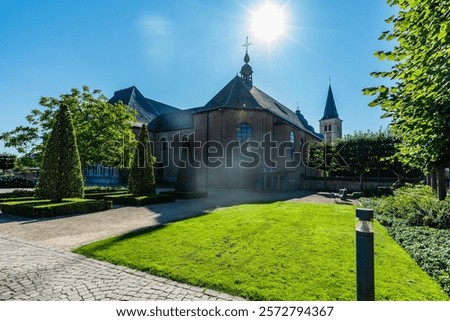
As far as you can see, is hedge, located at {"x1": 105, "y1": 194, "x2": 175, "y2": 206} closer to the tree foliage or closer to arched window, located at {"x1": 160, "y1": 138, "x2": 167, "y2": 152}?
the tree foliage

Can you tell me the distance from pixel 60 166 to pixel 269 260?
11507mm

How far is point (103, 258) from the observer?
5.07 m

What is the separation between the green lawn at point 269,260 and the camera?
11.8ft

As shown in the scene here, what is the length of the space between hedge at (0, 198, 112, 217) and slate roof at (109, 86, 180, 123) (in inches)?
1176

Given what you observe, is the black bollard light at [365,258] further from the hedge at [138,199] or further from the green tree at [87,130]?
the green tree at [87,130]

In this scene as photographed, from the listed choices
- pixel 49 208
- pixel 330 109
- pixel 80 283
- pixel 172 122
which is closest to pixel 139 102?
pixel 172 122

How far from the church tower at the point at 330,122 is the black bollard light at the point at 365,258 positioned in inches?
2283

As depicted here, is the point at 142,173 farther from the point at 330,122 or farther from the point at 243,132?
the point at 330,122

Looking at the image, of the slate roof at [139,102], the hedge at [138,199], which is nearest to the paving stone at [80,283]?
the hedge at [138,199]

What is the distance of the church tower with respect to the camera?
56.6m

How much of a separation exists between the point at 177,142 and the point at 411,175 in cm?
3031

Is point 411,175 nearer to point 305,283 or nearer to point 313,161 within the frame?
point 313,161

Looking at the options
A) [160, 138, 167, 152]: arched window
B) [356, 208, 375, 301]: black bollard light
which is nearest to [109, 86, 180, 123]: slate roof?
[160, 138, 167, 152]: arched window

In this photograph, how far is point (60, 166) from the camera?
11.9m
